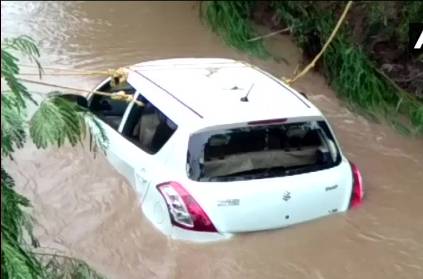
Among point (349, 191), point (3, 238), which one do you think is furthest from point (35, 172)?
point (3, 238)

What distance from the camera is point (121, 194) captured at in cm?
643

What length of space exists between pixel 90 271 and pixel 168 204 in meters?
1.08

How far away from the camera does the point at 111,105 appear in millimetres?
6812

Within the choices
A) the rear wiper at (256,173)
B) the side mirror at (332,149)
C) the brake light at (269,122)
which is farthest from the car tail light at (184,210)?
the side mirror at (332,149)

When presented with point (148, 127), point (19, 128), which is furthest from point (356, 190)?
point (19, 128)

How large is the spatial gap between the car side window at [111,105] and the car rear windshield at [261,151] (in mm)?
1174

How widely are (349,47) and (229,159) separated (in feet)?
14.3

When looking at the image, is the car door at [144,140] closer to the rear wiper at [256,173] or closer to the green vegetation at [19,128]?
the rear wiper at [256,173]

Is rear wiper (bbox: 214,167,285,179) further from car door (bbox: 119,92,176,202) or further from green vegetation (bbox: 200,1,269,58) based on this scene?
green vegetation (bbox: 200,1,269,58)

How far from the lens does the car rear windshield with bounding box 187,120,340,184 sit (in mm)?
5473

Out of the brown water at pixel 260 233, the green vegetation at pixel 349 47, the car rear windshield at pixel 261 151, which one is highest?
the car rear windshield at pixel 261 151

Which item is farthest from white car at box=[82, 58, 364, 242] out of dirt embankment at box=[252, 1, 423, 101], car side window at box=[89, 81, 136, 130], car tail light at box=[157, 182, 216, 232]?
dirt embankment at box=[252, 1, 423, 101]

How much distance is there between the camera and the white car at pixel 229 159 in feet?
→ 17.7

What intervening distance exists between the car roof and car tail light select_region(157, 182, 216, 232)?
48cm
